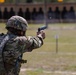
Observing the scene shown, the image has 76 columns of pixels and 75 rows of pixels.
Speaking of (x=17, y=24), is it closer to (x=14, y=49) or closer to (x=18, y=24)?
(x=18, y=24)

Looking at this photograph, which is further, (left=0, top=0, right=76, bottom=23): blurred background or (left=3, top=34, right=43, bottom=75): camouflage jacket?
(left=0, top=0, right=76, bottom=23): blurred background

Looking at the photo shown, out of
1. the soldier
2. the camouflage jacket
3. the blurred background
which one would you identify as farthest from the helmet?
the blurred background

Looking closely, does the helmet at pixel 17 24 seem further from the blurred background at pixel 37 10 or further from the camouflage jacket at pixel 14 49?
the blurred background at pixel 37 10

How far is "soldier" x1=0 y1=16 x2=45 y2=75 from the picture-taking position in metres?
6.77

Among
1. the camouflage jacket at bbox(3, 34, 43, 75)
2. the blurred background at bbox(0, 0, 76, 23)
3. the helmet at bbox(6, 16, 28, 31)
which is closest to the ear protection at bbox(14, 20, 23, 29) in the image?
the helmet at bbox(6, 16, 28, 31)

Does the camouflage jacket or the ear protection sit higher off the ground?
the ear protection

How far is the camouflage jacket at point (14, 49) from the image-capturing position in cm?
677

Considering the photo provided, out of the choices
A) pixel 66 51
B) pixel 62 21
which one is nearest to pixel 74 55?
pixel 66 51

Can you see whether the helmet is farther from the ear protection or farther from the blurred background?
the blurred background

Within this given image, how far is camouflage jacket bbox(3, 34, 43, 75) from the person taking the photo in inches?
267

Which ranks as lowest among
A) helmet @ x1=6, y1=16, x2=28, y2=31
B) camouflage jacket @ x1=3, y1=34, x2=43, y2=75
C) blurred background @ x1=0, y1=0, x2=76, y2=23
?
blurred background @ x1=0, y1=0, x2=76, y2=23

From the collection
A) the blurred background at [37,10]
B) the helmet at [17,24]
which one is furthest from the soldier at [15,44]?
the blurred background at [37,10]

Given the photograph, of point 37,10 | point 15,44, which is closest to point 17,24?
point 15,44

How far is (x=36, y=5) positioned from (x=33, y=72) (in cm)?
4991
